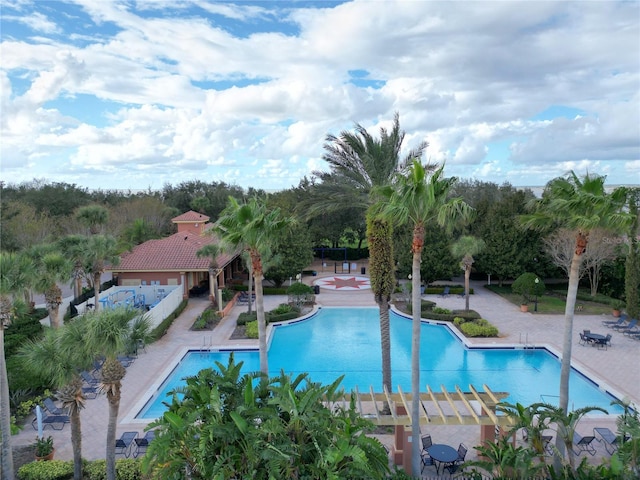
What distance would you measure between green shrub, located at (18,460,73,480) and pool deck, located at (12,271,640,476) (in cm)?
126

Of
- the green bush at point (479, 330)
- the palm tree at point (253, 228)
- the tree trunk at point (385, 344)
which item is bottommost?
the green bush at point (479, 330)

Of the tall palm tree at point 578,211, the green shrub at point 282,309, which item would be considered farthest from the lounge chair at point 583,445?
the green shrub at point 282,309

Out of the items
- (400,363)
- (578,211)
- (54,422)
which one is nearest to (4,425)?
(54,422)

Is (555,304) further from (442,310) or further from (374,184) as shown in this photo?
(374,184)

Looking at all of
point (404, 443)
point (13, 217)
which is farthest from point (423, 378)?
point (13, 217)

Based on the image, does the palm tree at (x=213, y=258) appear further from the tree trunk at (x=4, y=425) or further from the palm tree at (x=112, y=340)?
the palm tree at (x=112, y=340)

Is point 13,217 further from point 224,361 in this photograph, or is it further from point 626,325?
point 626,325

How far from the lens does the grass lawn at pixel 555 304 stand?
28078mm

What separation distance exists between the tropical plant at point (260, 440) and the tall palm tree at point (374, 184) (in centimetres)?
601

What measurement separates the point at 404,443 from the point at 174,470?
6297mm

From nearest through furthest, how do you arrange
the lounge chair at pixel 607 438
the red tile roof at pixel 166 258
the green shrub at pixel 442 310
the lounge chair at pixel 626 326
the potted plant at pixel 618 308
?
the lounge chair at pixel 607 438, the lounge chair at pixel 626 326, the potted plant at pixel 618 308, the green shrub at pixel 442 310, the red tile roof at pixel 166 258

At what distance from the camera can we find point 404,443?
12.6 metres

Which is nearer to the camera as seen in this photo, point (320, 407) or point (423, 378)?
point (320, 407)

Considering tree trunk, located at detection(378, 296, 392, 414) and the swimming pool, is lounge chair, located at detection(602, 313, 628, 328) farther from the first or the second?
tree trunk, located at detection(378, 296, 392, 414)
